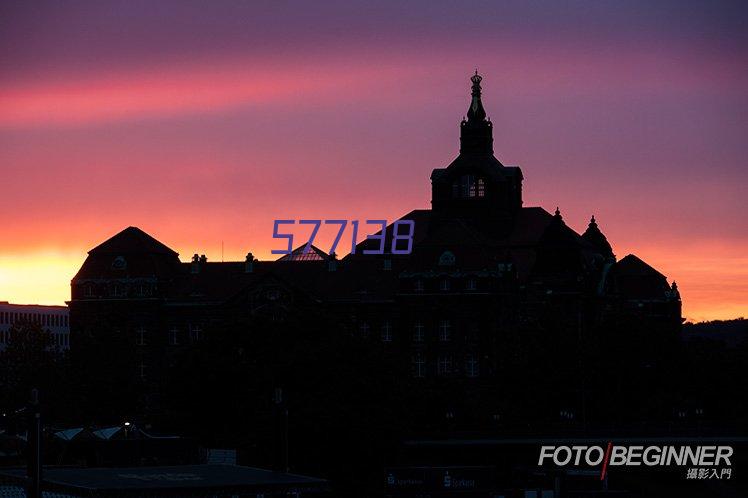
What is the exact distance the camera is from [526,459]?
17525 cm

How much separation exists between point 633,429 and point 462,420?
20.3 meters

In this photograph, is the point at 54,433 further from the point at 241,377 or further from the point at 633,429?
the point at 633,429

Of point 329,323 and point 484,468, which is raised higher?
point 329,323

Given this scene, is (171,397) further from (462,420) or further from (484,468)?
(484,468)

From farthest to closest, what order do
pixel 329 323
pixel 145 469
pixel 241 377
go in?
pixel 329 323, pixel 241 377, pixel 145 469

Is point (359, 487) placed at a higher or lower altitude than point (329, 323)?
lower

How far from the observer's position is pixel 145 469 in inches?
4596

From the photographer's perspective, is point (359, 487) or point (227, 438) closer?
point (359, 487)

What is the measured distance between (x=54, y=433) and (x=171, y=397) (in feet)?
96.7

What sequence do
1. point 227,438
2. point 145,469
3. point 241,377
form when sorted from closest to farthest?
1. point 145,469
2. point 227,438
3. point 241,377

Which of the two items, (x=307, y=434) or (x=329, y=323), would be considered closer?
(x=307, y=434)

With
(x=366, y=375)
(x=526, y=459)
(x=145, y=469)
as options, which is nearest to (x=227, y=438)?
(x=366, y=375)

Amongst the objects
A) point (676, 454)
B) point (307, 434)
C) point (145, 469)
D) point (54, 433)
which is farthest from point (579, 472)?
point (145, 469)

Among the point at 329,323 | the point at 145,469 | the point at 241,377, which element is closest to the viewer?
the point at 145,469
